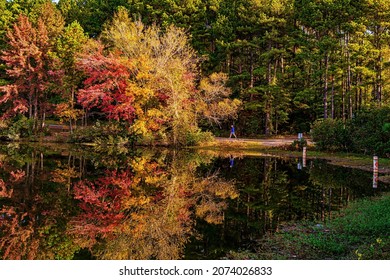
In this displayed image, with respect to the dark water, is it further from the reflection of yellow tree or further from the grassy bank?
the grassy bank

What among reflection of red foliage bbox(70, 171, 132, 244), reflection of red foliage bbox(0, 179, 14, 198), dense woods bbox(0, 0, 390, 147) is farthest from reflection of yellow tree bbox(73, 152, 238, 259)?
dense woods bbox(0, 0, 390, 147)

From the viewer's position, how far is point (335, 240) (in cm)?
887

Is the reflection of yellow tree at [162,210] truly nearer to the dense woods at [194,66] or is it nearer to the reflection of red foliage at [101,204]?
the reflection of red foliage at [101,204]

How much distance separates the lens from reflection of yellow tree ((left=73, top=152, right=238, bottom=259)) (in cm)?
862

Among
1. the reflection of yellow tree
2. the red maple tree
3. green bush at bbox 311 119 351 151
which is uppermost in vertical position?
the red maple tree

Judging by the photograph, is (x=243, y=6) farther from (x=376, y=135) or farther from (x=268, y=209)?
(x=268, y=209)

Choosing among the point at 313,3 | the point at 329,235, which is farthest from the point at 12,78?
the point at 329,235

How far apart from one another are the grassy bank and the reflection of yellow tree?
1641 millimetres

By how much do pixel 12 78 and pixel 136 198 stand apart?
122 feet

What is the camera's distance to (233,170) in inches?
817

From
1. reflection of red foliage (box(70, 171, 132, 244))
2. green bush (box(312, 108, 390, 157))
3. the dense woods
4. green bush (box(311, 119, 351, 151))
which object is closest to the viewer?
reflection of red foliage (box(70, 171, 132, 244))

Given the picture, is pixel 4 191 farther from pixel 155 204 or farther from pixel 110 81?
pixel 110 81

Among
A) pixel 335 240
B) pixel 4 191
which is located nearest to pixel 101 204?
pixel 4 191

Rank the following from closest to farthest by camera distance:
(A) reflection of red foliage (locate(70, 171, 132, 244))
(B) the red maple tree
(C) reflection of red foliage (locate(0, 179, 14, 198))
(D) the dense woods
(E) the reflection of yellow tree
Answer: (E) the reflection of yellow tree
(A) reflection of red foliage (locate(70, 171, 132, 244))
(C) reflection of red foliage (locate(0, 179, 14, 198))
(B) the red maple tree
(D) the dense woods
